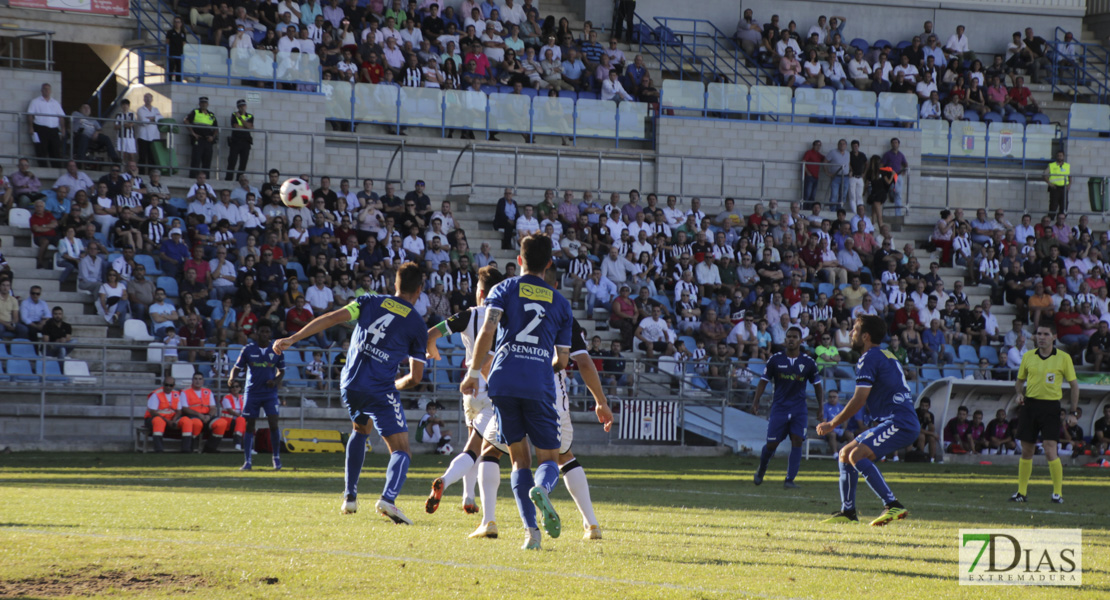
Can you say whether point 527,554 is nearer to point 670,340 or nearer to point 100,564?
point 100,564

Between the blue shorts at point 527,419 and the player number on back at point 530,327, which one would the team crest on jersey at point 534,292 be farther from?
the blue shorts at point 527,419

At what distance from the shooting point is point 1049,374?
15.5 meters

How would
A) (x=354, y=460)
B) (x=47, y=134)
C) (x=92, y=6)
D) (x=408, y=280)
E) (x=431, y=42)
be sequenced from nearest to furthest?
(x=408, y=280)
(x=354, y=460)
(x=47, y=134)
(x=92, y=6)
(x=431, y=42)

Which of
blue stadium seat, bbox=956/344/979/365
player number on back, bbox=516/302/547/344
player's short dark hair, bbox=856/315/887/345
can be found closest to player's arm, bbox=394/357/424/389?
player number on back, bbox=516/302/547/344

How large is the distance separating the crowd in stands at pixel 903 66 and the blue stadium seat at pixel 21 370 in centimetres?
2154

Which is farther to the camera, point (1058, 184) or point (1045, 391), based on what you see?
point (1058, 184)

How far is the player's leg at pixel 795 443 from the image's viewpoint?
1609 cm

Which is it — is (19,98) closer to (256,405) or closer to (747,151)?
(256,405)

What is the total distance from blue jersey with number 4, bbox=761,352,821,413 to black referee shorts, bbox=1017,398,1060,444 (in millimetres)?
2561

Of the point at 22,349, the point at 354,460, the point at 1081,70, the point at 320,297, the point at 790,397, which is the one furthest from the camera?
the point at 1081,70

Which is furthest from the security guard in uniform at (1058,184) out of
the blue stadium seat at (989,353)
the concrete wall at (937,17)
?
the blue stadium seat at (989,353)

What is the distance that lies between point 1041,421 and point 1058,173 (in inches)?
831

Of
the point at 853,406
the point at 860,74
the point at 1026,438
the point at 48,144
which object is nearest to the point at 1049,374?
the point at 1026,438

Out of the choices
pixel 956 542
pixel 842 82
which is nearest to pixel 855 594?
pixel 956 542
